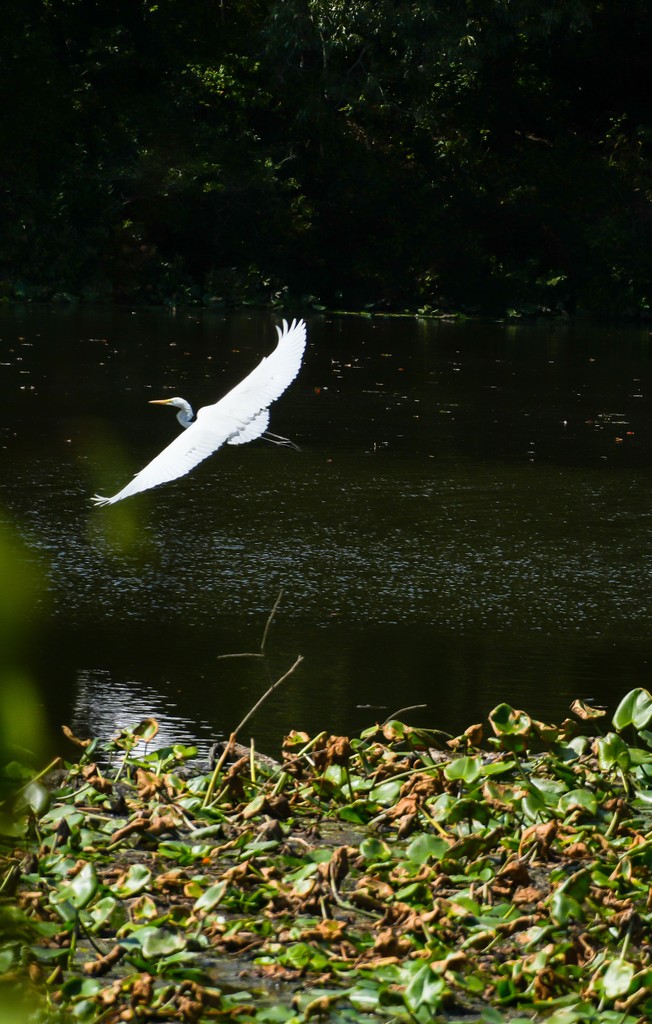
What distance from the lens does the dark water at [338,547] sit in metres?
5.59

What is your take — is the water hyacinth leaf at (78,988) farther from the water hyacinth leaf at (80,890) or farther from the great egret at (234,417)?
the great egret at (234,417)

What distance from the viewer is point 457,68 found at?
2705 centimetres

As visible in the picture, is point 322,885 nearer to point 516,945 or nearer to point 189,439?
point 516,945

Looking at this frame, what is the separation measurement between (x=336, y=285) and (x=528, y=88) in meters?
5.46

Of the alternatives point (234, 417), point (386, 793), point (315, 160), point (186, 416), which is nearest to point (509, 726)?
point (386, 793)

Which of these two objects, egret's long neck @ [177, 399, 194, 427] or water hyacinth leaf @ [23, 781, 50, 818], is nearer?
water hyacinth leaf @ [23, 781, 50, 818]

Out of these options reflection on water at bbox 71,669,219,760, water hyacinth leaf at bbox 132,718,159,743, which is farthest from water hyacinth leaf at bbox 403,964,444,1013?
reflection on water at bbox 71,669,219,760

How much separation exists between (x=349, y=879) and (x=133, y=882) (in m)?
0.53

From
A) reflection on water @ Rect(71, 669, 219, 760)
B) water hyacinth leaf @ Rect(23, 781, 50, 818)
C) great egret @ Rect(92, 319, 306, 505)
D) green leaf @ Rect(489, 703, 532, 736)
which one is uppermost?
great egret @ Rect(92, 319, 306, 505)

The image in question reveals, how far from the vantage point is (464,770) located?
13.3 ft

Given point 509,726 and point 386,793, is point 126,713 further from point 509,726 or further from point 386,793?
point 509,726

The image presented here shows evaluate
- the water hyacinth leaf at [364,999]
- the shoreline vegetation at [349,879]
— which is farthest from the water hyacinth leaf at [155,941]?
the water hyacinth leaf at [364,999]

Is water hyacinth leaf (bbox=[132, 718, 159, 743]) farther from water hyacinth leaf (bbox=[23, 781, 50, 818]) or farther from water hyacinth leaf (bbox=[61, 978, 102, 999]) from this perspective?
water hyacinth leaf (bbox=[61, 978, 102, 999])

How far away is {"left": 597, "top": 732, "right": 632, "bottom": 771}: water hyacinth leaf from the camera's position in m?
4.29
